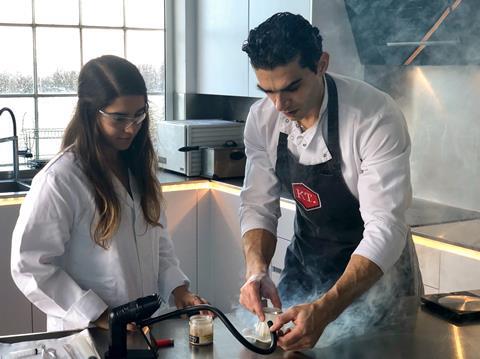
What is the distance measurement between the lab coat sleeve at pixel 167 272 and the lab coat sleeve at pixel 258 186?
228 mm

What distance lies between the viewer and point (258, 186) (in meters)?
2.00

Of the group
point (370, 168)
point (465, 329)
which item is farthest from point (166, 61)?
point (465, 329)

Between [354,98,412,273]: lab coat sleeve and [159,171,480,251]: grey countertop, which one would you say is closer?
[354,98,412,273]: lab coat sleeve

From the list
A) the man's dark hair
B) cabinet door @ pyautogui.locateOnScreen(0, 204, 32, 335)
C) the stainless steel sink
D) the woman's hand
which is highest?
the man's dark hair

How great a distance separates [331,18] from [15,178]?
1658mm

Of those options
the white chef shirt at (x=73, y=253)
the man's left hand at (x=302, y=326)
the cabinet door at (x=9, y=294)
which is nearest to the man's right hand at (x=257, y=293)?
the man's left hand at (x=302, y=326)

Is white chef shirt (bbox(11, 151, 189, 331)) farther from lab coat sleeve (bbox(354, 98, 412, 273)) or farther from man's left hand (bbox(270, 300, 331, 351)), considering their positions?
lab coat sleeve (bbox(354, 98, 412, 273))

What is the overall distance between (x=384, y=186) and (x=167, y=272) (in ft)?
2.26

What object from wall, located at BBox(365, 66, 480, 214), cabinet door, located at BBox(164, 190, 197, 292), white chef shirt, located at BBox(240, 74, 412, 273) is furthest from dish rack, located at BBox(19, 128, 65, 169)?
white chef shirt, located at BBox(240, 74, 412, 273)

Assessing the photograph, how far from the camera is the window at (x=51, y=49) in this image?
3.63 meters

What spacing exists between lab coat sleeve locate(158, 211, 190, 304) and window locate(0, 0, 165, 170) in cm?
166

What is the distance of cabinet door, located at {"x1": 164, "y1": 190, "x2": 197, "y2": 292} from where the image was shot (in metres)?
3.51

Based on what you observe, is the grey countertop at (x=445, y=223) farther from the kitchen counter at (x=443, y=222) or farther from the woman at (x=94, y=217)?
the woman at (x=94, y=217)

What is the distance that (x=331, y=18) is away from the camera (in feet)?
10.4
